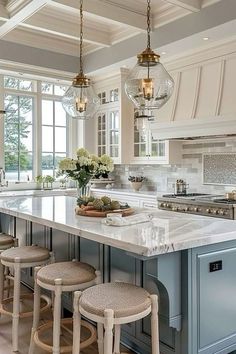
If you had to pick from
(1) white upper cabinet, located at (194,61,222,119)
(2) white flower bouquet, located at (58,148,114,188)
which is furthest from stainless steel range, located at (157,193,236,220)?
(2) white flower bouquet, located at (58,148,114,188)

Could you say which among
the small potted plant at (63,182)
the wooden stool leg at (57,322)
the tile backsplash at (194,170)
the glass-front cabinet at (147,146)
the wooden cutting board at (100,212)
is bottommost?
the wooden stool leg at (57,322)

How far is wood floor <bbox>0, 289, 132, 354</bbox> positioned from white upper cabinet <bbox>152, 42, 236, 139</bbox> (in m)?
2.75

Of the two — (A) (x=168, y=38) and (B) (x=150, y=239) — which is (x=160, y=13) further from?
(B) (x=150, y=239)

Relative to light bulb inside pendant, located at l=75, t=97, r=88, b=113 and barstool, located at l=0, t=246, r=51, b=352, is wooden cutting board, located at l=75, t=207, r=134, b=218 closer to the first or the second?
barstool, located at l=0, t=246, r=51, b=352

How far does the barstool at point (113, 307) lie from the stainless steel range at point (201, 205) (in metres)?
2.13

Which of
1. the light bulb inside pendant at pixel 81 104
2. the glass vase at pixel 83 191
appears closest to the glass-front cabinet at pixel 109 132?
the light bulb inside pendant at pixel 81 104

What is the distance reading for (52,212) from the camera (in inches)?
119

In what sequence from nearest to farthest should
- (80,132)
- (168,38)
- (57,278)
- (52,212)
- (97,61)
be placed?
(57,278), (52,212), (168,38), (97,61), (80,132)

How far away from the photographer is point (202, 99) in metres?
4.51

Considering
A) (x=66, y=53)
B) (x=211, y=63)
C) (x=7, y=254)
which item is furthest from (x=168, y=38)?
(x=7, y=254)

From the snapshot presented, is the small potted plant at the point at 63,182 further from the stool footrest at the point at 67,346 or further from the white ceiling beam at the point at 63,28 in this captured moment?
the stool footrest at the point at 67,346

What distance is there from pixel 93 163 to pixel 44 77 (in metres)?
3.18

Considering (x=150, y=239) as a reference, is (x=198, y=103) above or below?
above

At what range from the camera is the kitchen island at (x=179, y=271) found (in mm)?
2005
